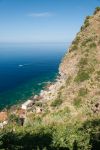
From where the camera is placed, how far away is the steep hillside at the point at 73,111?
33.8 meters

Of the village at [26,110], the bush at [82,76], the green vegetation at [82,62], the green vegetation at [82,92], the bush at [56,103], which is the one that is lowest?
the village at [26,110]

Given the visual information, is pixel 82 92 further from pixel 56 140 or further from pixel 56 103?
pixel 56 140

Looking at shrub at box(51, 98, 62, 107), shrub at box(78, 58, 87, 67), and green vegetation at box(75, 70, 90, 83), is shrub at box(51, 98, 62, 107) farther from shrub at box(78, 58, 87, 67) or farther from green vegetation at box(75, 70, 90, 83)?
shrub at box(78, 58, 87, 67)

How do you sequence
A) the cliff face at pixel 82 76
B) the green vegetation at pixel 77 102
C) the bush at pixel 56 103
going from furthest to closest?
the bush at pixel 56 103, the green vegetation at pixel 77 102, the cliff face at pixel 82 76

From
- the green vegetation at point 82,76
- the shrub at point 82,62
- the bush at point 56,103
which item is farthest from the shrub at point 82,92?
the shrub at point 82,62

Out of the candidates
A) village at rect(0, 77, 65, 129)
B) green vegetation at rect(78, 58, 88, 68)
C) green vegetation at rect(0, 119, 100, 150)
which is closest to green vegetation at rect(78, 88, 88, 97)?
village at rect(0, 77, 65, 129)

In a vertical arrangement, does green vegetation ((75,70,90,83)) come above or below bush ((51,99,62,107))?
above

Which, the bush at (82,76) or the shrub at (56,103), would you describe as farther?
the bush at (82,76)

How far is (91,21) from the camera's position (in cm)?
7619

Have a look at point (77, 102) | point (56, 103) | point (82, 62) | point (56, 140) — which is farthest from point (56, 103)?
point (56, 140)

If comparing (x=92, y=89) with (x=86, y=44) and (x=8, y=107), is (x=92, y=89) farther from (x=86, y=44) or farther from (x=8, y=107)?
(x=8, y=107)

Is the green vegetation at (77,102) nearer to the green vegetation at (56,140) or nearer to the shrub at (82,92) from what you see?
the shrub at (82,92)

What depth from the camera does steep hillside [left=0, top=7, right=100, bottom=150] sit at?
33.8m

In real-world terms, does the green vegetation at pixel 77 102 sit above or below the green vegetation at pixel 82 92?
below
